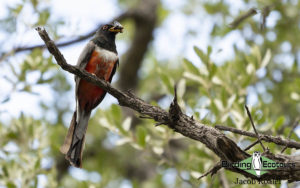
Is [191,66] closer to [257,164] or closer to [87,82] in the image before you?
[87,82]

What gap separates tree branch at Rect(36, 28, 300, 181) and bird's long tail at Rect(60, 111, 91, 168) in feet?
4.18

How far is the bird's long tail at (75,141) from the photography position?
13.7 feet

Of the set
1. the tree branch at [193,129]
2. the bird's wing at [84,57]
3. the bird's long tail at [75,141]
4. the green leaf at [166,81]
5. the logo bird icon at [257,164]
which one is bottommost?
the logo bird icon at [257,164]

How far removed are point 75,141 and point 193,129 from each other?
6.84 ft

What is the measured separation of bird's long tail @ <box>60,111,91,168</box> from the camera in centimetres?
419

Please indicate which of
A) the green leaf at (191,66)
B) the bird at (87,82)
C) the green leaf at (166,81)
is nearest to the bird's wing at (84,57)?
the bird at (87,82)

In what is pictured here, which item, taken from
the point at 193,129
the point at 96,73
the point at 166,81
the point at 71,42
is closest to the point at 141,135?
the point at 166,81

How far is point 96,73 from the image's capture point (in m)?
4.86

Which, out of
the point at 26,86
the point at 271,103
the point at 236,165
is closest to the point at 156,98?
the point at 271,103

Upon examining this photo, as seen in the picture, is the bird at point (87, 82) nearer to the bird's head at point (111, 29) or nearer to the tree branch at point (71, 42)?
the bird's head at point (111, 29)

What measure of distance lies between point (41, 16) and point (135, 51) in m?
3.35

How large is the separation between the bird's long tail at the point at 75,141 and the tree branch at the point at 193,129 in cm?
127

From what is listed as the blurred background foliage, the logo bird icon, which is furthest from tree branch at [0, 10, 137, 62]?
the logo bird icon

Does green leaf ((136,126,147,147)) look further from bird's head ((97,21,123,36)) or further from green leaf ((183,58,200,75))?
bird's head ((97,21,123,36))
